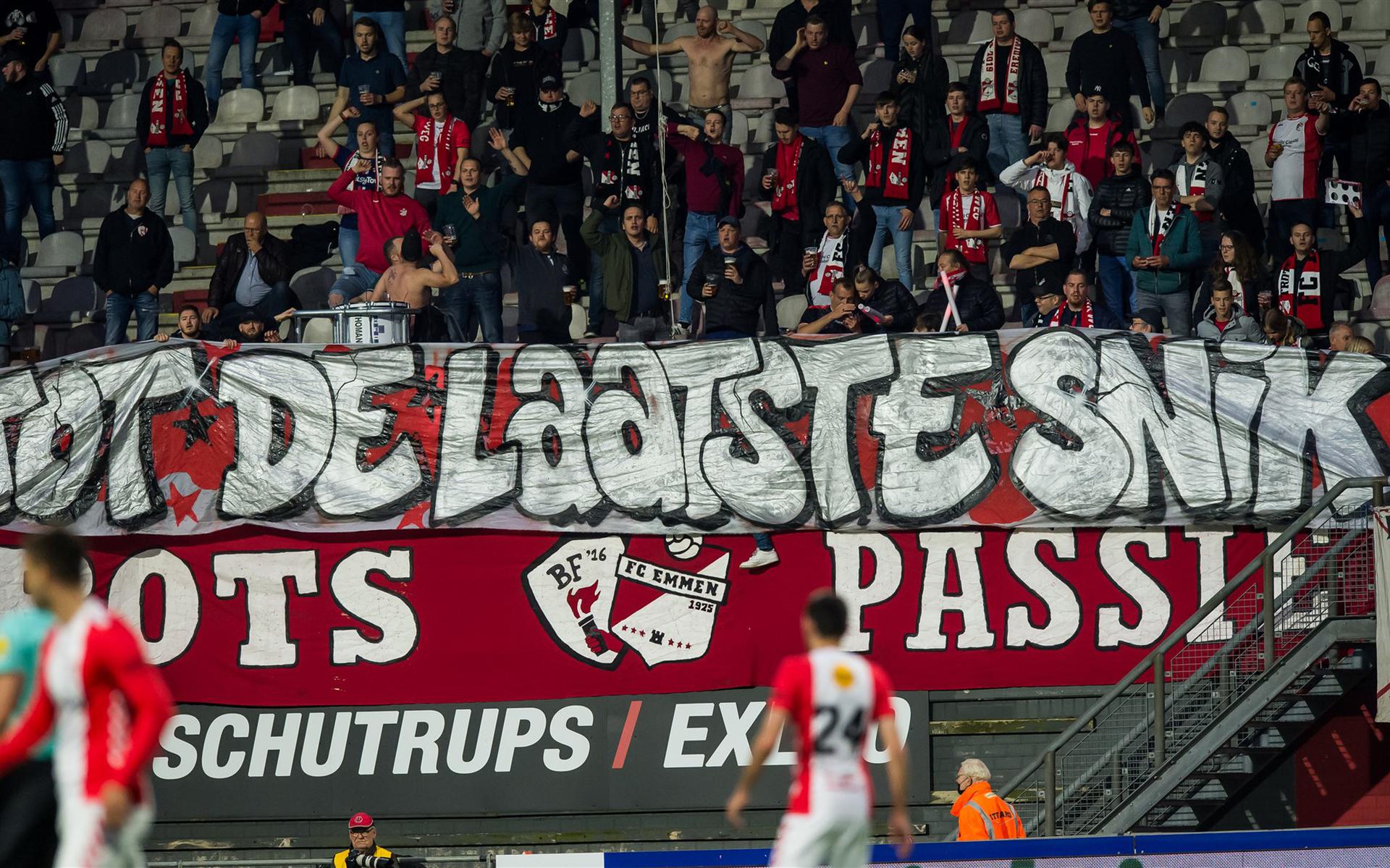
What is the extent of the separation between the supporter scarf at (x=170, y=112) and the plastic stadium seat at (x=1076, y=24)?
31.5ft

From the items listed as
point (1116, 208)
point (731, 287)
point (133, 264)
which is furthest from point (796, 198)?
point (133, 264)

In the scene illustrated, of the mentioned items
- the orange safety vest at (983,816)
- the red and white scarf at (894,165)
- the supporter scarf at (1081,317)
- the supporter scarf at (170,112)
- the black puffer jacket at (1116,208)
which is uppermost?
the supporter scarf at (170,112)

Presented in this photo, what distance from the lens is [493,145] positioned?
1991cm

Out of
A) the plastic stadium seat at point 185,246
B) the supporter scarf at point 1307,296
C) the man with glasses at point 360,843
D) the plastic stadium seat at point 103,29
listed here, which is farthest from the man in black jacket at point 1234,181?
the plastic stadium seat at point 103,29

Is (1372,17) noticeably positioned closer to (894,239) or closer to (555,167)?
(894,239)

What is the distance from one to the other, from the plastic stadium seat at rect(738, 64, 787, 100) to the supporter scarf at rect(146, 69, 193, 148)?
5970mm

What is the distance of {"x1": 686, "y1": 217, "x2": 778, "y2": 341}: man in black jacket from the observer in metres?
17.6

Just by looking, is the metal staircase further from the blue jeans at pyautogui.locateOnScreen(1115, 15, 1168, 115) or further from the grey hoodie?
the blue jeans at pyautogui.locateOnScreen(1115, 15, 1168, 115)

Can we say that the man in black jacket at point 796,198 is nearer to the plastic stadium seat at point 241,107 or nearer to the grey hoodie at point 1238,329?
the grey hoodie at point 1238,329

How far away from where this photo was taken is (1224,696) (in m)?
15.2

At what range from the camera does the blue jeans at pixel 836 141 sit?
63.2ft

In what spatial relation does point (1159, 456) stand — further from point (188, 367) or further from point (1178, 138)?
point (188, 367)

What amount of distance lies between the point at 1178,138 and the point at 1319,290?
346cm

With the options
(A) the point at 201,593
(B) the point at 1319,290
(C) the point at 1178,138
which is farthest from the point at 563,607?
(C) the point at 1178,138
